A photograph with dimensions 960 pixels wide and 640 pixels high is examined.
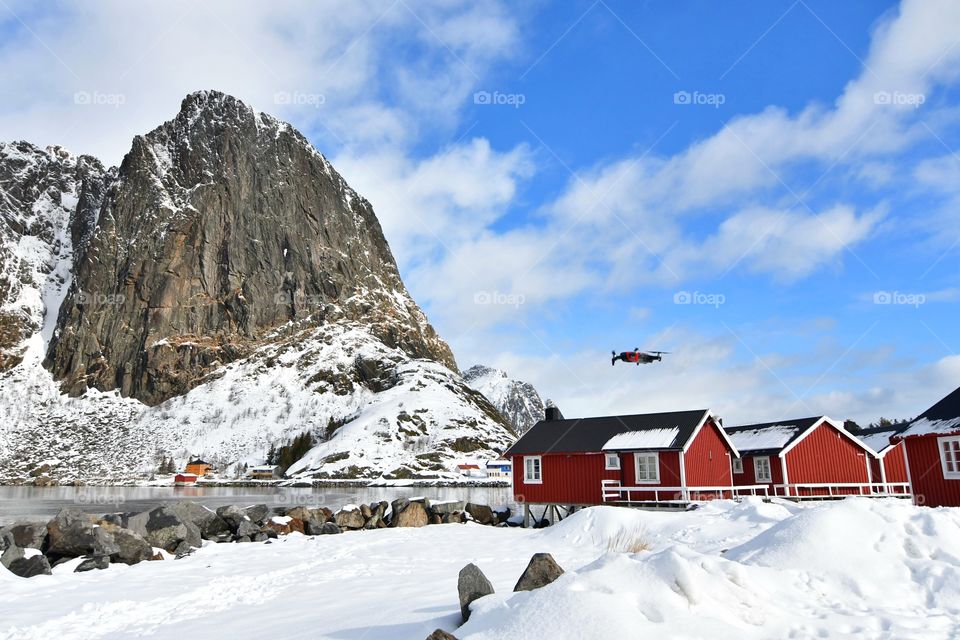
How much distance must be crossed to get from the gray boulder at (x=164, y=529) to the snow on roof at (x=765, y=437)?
95.4 ft

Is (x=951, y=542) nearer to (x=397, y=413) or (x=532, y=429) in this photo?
(x=532, y=429)

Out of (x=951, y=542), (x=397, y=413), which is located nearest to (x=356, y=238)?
(x=397, y=413)

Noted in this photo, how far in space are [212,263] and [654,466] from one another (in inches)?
5578

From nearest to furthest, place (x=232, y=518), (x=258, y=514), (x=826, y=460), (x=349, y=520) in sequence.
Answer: (x=232, y=518), (x=258, y=514), (x=349, y=520), (x=826, y=460)

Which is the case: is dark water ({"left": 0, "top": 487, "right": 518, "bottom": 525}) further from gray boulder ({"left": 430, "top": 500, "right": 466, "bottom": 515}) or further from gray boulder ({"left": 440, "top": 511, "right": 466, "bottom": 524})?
gray boulder ({"left": 440, "top": 511, "right": 466, "bottom": 524})

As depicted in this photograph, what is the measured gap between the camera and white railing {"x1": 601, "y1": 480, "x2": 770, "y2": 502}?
106ft

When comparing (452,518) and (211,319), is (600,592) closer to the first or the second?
Result: (452,518)

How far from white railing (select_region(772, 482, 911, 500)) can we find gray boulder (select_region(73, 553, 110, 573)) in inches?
1211

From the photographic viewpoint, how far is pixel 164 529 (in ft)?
74.3

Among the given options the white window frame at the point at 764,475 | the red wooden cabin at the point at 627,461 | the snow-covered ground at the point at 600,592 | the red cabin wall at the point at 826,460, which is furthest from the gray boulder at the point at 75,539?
the red cabin wall at the point at 826,460

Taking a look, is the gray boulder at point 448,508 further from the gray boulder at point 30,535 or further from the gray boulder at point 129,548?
the gray boulder at point 30,535

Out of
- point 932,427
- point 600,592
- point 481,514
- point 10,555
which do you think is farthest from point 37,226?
point 600,592

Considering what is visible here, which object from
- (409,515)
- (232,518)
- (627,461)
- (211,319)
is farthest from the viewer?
(211,319)

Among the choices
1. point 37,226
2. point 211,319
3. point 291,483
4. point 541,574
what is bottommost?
point 291,483
